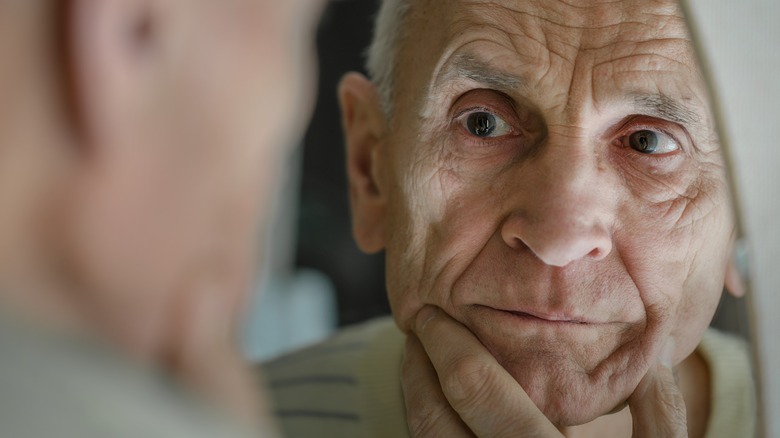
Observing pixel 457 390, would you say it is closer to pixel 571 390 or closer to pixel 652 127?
pixel 571 390

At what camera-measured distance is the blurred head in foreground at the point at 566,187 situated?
42 cm

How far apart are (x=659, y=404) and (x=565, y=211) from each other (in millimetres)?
109

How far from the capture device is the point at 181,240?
344mm

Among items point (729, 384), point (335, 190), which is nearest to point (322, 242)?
point (335, 190)

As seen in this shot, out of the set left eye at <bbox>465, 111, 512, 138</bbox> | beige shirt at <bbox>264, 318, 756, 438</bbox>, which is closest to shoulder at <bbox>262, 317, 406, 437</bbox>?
beige shirt at <bbox>264, 318, 756, 438</bbox>

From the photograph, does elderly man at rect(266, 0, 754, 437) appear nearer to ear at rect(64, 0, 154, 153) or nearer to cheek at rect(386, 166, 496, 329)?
cheek at rect(386, 166, 496, 329)

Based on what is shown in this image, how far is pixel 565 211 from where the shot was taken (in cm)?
42

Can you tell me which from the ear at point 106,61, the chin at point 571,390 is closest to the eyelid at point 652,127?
the chin at point 571,390

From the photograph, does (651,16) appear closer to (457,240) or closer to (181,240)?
(457,240)

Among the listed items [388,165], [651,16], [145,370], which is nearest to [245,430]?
[145,370]

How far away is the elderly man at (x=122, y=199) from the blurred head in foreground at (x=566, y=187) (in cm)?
12

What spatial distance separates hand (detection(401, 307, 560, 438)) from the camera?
0.42 metres

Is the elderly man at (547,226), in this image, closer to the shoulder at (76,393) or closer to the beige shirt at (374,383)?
the beige shirt at (374,383)

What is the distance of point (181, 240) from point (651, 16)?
Result: 25cm
